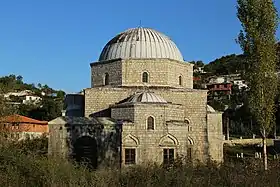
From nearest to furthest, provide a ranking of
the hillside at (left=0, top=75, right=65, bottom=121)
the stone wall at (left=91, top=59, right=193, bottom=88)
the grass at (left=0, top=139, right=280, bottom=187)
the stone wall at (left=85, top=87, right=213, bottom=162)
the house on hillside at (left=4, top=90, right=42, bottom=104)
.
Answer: the grass at (left=0, top=139, right=280, bottom=187)
the hillside at (left=0, top=75, right=65, bottom=121)
the stone wall at (left=85, top=87, right=213, bottom=162)
the stone wall at (left=91, top=59, right=193, bottom=88)
the house on hillside at (left=4, top=90, right=42, bottom=104)

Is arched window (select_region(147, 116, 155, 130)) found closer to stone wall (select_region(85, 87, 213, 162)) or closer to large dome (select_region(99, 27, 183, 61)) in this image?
stone wall (select_region(85, 87, 213, 162))

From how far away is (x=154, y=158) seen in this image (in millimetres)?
21703

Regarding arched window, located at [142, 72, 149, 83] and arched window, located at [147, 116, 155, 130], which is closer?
arched window, located at [147, 116, 155, 130]

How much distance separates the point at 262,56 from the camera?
18781mm

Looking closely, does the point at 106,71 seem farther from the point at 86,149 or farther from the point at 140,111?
the point at 86,149

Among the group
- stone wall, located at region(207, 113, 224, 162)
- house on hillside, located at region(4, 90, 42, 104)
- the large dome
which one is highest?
house on hillside, located at region(4, 90, 42, 104)

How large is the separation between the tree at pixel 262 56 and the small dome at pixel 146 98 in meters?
Answer: 5.24

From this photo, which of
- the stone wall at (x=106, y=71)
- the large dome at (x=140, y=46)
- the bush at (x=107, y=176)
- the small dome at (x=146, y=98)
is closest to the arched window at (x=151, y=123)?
the small dome at (x=146, y=98)

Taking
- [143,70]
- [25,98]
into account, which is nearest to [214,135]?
[143,70]

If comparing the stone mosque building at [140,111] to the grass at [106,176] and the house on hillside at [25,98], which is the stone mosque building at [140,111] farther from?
the house on hillside at [25,98]

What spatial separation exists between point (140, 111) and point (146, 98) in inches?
34.7

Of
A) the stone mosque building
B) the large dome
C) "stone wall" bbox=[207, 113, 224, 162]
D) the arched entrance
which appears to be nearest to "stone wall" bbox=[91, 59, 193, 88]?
the stone mosque building

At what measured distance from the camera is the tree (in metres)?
18.7

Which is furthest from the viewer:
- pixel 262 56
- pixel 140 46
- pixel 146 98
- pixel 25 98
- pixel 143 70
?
pixel 25 98
